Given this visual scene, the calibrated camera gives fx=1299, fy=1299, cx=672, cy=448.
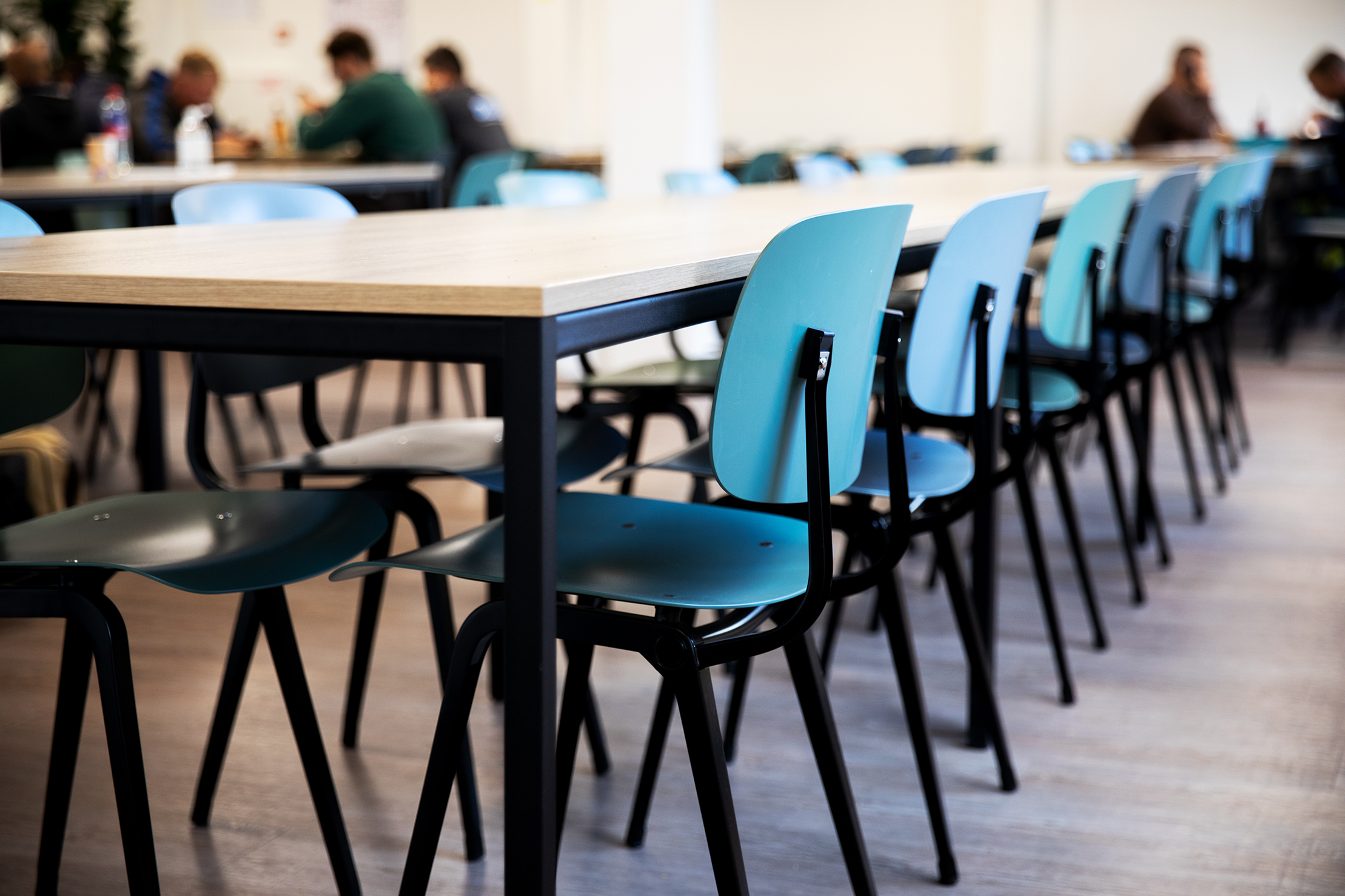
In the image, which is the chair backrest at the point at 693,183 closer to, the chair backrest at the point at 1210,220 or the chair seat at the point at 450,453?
the chair backrest at the point at 1210,220

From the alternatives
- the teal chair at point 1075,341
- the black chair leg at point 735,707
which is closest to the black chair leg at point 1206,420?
the teal chair at point 1075,341

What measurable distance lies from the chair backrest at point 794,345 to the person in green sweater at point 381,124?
13.8 ft

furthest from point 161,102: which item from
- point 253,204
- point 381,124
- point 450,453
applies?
point 450,453

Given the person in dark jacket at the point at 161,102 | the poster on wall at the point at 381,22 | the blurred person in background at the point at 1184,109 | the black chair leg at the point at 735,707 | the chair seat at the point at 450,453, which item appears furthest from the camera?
the poster on wall at the point at 381,22

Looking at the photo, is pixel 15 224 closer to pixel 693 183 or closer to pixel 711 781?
pixel 711 781

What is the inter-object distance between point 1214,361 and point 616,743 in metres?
2.38

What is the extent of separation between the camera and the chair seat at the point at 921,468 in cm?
153

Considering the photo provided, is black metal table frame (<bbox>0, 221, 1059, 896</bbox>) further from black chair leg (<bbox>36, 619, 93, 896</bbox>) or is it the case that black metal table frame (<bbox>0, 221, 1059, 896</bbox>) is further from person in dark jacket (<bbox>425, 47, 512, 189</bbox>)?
person in dark jacket (<bbox>425, 47, 512, 189</bbox>)

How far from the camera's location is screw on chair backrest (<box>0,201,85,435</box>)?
1524mm

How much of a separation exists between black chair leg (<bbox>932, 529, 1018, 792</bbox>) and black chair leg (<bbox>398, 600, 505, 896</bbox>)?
78 centimetres

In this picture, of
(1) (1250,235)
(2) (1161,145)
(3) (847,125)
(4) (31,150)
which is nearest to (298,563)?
(1) (1250,235)

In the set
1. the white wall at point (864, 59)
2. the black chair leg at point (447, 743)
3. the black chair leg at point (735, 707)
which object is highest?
the white wall at point (864, 59)

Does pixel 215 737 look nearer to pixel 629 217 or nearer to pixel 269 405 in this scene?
pixel 629 217

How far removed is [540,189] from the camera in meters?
2.63
